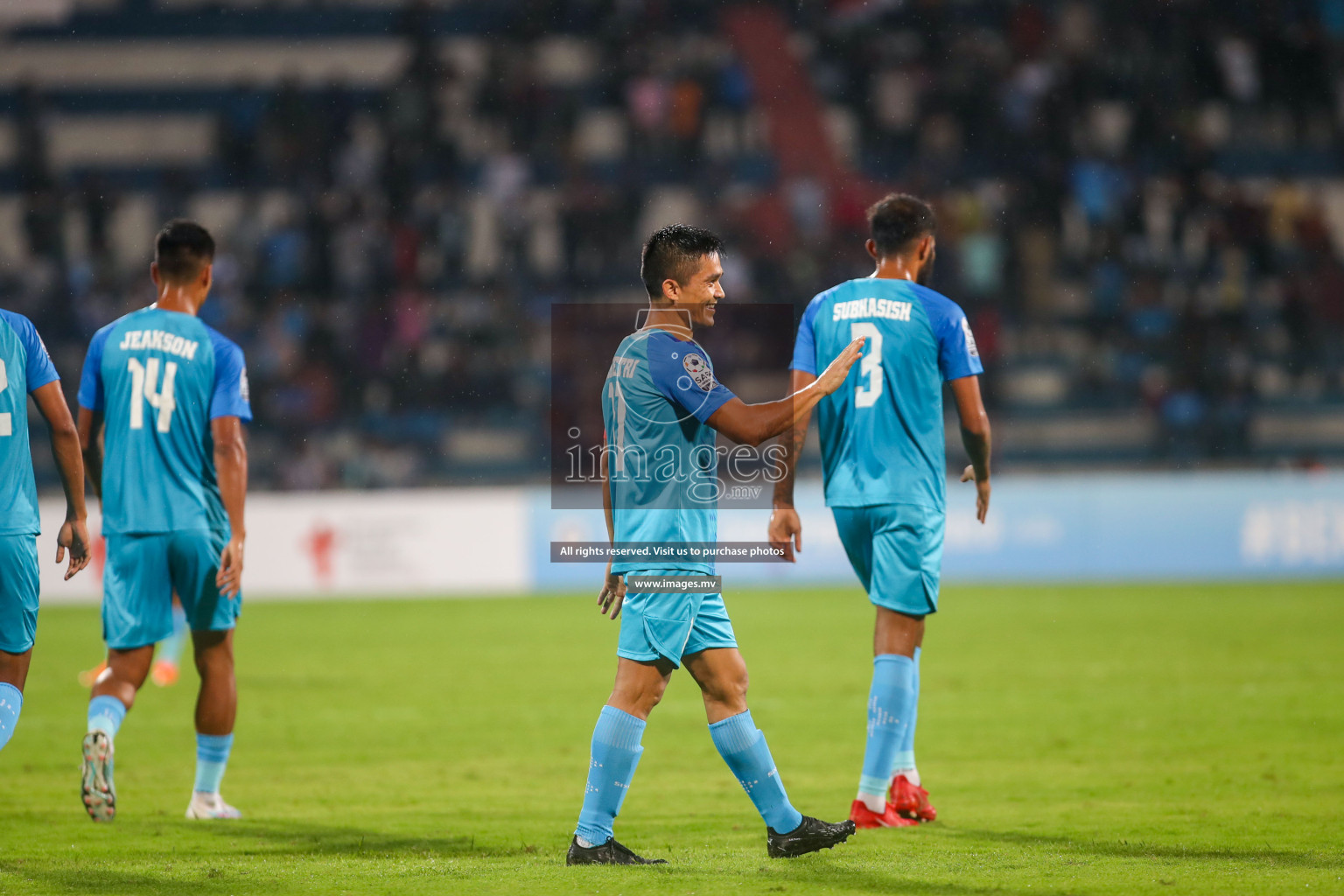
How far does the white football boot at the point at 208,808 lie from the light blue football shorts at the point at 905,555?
9.36 ft

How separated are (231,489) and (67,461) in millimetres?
722

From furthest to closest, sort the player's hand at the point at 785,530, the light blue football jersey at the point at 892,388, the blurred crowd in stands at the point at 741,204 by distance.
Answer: the blurred crowd in stands at the point at 741,204
the light blue football jersey at the point at 892,388
the player's hand at the point at 785,530

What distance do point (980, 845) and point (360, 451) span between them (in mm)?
14209

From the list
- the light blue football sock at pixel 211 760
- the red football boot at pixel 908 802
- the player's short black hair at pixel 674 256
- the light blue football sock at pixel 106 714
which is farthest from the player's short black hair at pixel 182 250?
the red football boot at pixel 908 802

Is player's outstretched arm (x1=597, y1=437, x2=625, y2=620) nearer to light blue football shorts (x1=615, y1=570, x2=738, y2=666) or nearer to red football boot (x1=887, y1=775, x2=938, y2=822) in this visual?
light blue football shorts (x1=615, y1=570, x2=738, y2=666)

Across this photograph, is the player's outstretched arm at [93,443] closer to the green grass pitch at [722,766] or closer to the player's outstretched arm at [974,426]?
the green grass pitch at [722,766]

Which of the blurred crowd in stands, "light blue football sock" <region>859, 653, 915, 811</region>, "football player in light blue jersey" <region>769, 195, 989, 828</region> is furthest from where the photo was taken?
the blurred crowd in stands

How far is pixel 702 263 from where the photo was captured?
4.86m

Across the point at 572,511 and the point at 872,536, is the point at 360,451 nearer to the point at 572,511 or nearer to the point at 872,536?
the point at 572,511

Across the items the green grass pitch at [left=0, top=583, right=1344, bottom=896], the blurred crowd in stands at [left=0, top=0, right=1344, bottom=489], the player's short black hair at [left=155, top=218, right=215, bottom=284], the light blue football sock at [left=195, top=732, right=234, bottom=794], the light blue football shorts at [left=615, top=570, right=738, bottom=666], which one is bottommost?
the green grass pitch at [left=0, top=583, right=1344, bottom=896]

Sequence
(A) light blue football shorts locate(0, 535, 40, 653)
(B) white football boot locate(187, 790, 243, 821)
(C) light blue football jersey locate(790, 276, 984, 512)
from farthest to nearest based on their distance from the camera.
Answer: (B) white football boot locate(187, 790, 243, 821), (C) light blue football jersey locate(790, 276, 984, 512), (A) light blue football shorts locate(0, 535, 40, 653)

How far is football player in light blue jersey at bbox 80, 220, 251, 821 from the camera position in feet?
19.0

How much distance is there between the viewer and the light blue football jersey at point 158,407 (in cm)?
585

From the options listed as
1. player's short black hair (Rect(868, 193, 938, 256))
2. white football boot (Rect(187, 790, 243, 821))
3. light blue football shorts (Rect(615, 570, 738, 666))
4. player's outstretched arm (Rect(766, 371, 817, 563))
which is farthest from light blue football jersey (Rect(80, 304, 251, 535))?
player's short black hair (Rect(868, 193, 938, 256))
